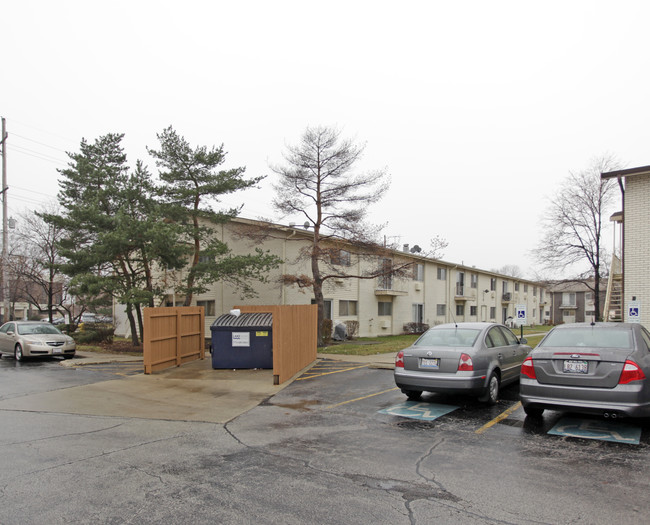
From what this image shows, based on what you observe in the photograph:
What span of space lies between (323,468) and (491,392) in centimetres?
424

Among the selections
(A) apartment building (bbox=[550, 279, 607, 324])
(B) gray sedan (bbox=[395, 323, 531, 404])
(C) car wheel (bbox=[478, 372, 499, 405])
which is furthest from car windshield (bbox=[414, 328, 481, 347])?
(A) apartment building (bbox=[550, 279, 607, 324])

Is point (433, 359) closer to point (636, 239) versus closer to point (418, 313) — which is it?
point (636, 239)

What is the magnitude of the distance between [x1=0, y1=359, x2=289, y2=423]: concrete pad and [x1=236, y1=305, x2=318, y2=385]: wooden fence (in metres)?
0.52

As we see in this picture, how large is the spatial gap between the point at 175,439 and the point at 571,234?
26.6 metres

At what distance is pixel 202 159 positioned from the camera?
64.9 ft

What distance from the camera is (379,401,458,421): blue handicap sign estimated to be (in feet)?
24.3

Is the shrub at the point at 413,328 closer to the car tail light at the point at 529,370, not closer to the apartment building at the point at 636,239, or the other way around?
the apartment building at the point at 636,239

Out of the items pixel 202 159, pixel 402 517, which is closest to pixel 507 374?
pixel 402 517

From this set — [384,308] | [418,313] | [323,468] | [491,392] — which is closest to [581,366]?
[491,392]

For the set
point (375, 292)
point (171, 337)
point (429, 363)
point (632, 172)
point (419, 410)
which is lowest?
point (419, 410)

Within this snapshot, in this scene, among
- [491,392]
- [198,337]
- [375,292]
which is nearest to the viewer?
[491,392]

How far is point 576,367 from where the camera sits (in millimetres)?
6273

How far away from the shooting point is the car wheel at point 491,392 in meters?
7.90

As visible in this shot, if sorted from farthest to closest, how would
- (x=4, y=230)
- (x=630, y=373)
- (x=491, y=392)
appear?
(x=4, y=230)
(x=491, y=392)
(x=630, y=373)
